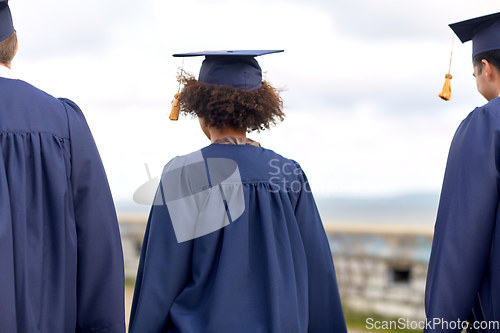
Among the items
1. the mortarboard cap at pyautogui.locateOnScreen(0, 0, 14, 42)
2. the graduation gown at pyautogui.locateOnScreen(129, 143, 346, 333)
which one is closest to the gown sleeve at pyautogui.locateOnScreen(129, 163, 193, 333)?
the graduation gown at pyautogui.locateOnScreen(129, 143, 346, 333)

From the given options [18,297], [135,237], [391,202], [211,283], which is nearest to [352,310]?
[135,237]

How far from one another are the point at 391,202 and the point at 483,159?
37.8 m

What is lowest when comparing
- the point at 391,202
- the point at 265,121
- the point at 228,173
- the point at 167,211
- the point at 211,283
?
the point at 391,202

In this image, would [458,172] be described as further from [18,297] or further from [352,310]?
[352,310]

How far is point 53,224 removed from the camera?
1.47 meters

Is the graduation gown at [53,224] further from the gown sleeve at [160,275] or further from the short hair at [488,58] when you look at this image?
the short hair at [488,58]

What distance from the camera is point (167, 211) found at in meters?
1.65

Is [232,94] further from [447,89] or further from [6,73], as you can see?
[447,89]

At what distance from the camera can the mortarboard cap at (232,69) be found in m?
1.87

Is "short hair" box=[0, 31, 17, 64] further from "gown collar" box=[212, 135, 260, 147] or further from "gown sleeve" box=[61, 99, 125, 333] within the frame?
"gown collar" box=[212, 135, 260, 147]

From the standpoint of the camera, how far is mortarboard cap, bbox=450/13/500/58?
185 cm

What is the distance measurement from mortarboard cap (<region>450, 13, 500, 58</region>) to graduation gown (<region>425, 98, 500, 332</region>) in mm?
338

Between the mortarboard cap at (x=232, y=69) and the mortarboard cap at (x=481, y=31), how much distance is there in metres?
0.77

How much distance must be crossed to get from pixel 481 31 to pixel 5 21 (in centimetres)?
172
